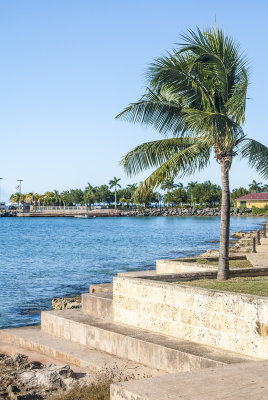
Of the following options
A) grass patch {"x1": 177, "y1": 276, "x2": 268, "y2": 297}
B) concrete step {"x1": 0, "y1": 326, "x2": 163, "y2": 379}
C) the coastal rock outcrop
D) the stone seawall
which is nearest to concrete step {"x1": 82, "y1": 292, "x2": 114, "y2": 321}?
concrete step {"x1": 0, "y1": 326, "x2": 163, "y2": 379}

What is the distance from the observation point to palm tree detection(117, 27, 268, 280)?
1259cm

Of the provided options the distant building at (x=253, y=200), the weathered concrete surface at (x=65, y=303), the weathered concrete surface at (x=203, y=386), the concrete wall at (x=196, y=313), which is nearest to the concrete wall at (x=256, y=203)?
the distant building at (x=253, y=200)

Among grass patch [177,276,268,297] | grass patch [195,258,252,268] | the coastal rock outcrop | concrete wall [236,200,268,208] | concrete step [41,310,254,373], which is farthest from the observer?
concrete wall [236,200,268,208]

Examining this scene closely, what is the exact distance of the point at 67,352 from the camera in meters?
11.2

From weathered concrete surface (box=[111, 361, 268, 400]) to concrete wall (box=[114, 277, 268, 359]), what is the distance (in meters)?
1.90

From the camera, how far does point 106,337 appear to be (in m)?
11.1

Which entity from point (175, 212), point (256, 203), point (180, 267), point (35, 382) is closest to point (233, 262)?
point (180, 267)

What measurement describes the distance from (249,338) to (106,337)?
3.37 meters

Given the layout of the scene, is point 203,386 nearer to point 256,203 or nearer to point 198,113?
point 198,113

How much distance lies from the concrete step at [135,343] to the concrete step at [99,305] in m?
0.17

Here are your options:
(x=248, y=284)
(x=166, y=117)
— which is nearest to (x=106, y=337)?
(x=248, y=284)

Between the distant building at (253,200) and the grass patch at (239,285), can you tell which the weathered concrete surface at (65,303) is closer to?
the grass patch at (239,285)

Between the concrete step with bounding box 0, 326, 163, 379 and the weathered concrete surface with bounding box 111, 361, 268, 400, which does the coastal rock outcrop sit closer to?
the concrete step with bounding box 0, 326, 163, 379

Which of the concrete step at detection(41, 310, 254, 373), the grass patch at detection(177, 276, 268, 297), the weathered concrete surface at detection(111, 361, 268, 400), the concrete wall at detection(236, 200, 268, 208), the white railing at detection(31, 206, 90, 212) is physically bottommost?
the concrete step at detection(41, 310, 254, 373)
